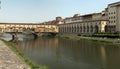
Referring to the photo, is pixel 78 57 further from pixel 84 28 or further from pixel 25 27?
pixel 25 27

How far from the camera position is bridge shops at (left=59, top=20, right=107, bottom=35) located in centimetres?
9200

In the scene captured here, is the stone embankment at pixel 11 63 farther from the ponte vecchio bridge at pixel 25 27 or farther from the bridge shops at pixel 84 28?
the ponte vecchio bridge at pixel 25 27

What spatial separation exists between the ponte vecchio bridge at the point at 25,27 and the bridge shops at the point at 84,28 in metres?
6.81

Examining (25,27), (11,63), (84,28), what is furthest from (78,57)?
(25,27)

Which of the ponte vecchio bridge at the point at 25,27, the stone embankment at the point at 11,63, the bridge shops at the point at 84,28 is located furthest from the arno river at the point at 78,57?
the ponte vecchio bridge at the point at 25,27

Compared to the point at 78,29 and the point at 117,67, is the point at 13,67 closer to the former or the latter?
the point at 117,67

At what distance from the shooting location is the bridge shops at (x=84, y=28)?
92.0 meters

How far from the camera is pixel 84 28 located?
107062mm

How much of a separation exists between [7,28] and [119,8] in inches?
2144

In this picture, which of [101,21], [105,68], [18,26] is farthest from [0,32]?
[105,68]

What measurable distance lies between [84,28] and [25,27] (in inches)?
1264

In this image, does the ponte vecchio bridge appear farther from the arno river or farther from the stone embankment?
the stone embankment

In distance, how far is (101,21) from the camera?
91688mm

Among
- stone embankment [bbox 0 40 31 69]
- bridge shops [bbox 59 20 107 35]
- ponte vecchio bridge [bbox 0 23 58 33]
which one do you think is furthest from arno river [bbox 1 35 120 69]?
ponte vecchio bridge [bbox 0 23 58 33]
